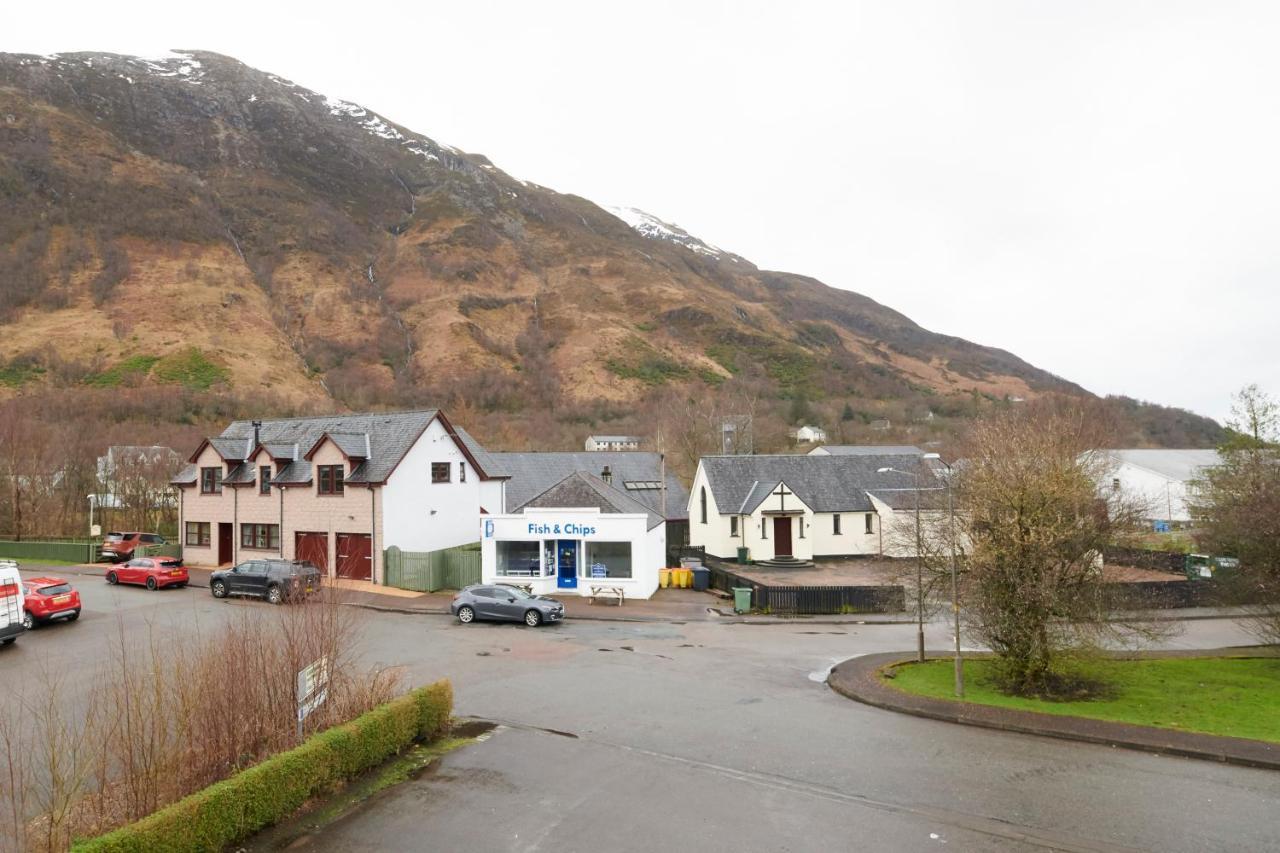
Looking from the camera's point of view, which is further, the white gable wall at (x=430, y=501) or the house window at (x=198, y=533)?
the house window at (x=198, y=533)

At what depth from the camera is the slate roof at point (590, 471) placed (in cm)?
4994

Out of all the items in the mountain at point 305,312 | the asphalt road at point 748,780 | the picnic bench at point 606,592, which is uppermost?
the mountain at point 305,312

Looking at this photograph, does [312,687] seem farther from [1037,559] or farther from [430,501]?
[430,501]

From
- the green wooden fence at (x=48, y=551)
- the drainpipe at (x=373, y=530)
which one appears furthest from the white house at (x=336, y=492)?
the green wooden fence at (x=48, y=551)

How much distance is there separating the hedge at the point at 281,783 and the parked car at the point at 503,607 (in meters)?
11.7

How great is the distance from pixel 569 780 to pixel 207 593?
87.6 ft

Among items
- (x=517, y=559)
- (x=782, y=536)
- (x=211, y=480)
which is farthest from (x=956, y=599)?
(x=211, y=480)

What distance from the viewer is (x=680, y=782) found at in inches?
452

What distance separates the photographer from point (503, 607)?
25.5 m

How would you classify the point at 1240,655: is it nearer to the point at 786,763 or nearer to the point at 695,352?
the point at 786,763

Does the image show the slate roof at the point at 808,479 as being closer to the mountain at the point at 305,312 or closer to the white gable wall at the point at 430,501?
the white gable wall at the point at 430,501

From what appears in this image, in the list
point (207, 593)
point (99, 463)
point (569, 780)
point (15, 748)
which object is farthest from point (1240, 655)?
point (99, 463)

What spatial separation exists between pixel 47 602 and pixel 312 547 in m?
12.3

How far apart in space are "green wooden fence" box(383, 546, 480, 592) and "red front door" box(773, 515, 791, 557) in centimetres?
1849
